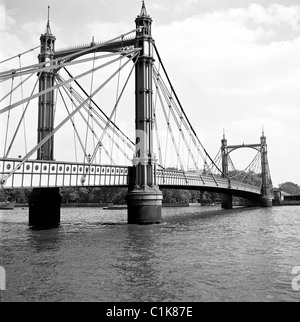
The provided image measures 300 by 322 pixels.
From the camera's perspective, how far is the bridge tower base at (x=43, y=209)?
39688 mm

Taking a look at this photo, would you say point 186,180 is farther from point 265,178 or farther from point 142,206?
point 265,178

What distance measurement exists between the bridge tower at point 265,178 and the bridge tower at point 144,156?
230 ft

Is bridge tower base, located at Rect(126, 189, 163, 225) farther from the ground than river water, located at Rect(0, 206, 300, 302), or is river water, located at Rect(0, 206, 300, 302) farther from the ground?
bridge tower base, located at Rect(126, 189, 163, 225)

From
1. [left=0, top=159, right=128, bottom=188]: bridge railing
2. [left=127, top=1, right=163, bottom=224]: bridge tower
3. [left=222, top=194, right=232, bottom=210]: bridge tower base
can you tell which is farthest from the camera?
[left=222, top=194, right=232, bottom=210]: bridge tower base

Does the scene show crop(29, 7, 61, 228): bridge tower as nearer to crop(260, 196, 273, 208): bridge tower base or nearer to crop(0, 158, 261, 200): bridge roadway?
crop(0, 158, 261, 200): bridge roadway

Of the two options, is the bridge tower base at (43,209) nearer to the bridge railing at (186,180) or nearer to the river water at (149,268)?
the river water at (149,268)

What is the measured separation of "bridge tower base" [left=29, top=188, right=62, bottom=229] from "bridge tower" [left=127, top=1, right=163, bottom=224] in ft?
27.5

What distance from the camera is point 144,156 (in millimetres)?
37719

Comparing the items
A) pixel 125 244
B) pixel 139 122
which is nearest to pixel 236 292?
pixel 125 244

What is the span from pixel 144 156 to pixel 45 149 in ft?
34.2

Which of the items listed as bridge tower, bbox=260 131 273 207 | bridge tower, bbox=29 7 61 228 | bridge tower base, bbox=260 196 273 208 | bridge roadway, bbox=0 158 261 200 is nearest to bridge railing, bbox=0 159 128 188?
bridge roadway, bbox=0 158 261 200

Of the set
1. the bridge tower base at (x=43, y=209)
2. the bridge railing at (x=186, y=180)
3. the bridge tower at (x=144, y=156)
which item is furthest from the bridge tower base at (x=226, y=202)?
the bridge tower base at (x=43, y=209)

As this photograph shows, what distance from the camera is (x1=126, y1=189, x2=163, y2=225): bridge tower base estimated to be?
121 feet
